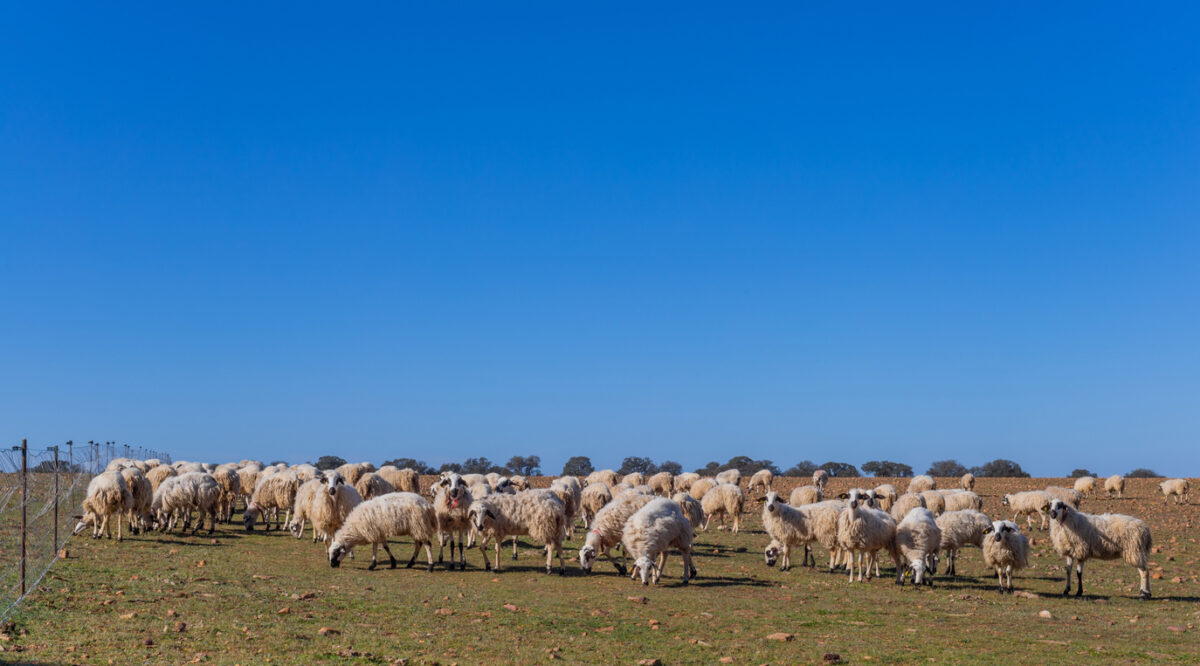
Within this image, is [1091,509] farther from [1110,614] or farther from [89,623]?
[89,623]

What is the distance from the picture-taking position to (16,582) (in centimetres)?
1330

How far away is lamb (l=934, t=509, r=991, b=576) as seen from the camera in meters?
20.4

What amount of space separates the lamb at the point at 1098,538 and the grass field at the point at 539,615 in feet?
2.64

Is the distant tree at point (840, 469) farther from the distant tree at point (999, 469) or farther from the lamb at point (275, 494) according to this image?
the lamb at point (275, 494)

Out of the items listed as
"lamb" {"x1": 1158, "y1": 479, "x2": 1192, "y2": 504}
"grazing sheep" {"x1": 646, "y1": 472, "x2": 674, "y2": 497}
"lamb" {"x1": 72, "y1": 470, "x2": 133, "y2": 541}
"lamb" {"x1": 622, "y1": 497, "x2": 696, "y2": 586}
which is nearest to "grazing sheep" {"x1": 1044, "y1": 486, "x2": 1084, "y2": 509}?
"lamb" {"x1": 1158, "y1": 479, "x2": 1192, "y2": 504}

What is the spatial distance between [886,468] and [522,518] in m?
70.4

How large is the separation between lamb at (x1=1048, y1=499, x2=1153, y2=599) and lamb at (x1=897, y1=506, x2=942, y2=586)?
8.73 feet

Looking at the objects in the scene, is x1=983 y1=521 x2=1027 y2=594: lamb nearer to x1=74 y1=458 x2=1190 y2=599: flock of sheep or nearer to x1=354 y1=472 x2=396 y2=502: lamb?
x1=74 y1=458 x2=1190 y2=599: flock of sheep

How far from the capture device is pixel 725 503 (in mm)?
30297

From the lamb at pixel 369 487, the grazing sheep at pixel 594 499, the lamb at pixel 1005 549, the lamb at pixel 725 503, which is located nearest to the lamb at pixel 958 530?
the lamb at pixel 1005 549

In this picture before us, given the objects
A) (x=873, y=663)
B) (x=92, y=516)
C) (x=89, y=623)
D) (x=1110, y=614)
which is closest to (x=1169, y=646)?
(x=1110, y=614)

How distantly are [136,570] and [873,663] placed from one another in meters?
13.6

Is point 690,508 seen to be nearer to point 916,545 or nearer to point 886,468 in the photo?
point 916,545

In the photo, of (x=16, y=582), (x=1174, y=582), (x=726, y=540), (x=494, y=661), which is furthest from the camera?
(x=726, y=540)
